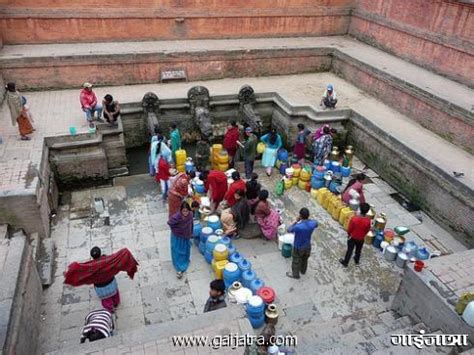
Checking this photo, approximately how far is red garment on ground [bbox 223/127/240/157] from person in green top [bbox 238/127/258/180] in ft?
0.68

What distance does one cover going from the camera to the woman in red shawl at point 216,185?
26.2 ft

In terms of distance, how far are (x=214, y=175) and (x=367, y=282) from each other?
12.0ft

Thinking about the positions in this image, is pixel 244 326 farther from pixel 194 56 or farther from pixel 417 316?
pixel 194 56

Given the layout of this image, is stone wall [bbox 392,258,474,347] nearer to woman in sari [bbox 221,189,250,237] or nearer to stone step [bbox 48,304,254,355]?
stone step [bbox 48,304,254,355]

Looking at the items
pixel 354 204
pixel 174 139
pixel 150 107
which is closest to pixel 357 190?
pixel 354 204

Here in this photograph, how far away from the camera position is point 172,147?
9.78 m

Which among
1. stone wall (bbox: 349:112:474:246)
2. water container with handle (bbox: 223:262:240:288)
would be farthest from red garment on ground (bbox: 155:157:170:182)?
stone wall (bbox: 349:112:474:246)

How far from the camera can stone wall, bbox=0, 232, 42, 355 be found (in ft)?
15.6

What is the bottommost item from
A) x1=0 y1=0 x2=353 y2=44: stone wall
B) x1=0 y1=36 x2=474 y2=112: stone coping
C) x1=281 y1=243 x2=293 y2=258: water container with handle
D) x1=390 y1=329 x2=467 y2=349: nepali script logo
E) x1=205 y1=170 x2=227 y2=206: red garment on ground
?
x1=281 y1=243 x2=293 y2=258: water container with handle

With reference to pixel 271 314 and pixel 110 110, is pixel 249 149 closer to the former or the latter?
pixel 110 110

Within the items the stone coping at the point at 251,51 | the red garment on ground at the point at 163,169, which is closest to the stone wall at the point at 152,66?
the stone coping at the point at 251,51

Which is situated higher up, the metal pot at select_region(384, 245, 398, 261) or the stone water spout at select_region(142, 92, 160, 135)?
the stone water spout at select_region(142, 92, 160, 135)

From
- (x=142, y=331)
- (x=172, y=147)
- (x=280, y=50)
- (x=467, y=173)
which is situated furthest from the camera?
(x=280, y=50)

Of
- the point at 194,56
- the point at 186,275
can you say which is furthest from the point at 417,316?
the point at 194,56
